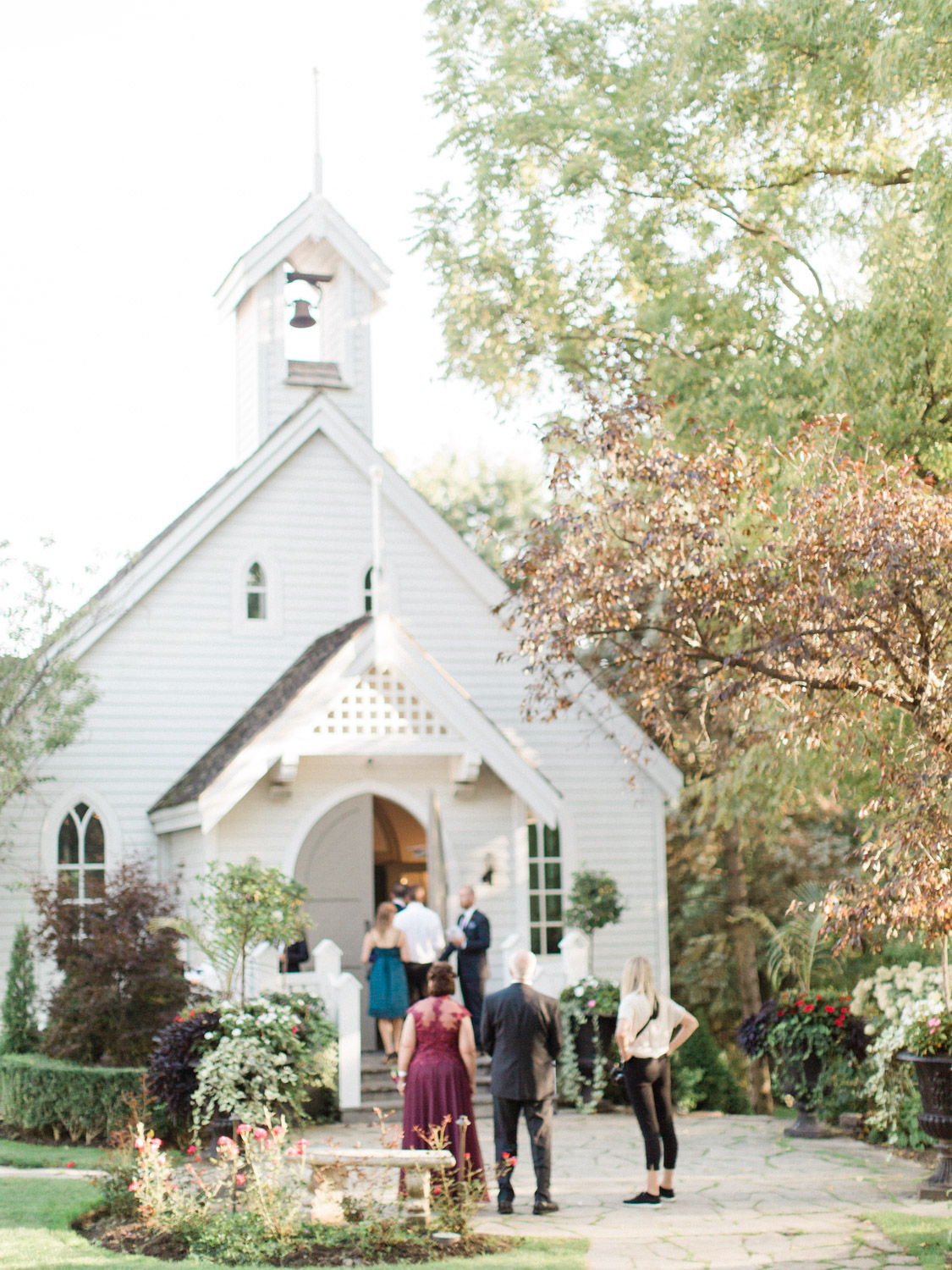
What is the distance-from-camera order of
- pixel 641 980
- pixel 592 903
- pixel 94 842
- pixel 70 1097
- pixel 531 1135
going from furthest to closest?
pixel 94 842 → pixel 592 903 → pixel 70 1097 → pixel 641 980 → pixel 531 1135

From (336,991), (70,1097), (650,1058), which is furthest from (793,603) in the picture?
(70,1097)

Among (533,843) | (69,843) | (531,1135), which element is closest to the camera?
(531,1135)

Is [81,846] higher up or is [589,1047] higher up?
[81,846]

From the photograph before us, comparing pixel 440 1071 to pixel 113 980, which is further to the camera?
pixel 113 980

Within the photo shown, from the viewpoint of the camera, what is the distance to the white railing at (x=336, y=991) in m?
14.1

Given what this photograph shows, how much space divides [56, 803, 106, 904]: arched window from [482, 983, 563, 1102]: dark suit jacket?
330 inches

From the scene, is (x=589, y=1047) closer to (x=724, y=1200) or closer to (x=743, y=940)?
(x=724, y=1200)

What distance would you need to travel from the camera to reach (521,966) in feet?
32.9

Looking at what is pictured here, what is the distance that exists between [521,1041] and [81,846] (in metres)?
8.90

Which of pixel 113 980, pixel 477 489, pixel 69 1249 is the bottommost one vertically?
pixel 69 1249

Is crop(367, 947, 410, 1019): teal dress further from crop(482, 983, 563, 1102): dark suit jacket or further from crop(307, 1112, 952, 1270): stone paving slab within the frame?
crop(482, 983, 563, 1102): dark suit jacket

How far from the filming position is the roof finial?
65.9 ft

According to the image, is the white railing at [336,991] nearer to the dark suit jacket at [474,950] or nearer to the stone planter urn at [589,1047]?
the dark suit jacket at [474,950]

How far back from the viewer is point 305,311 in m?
19.9
